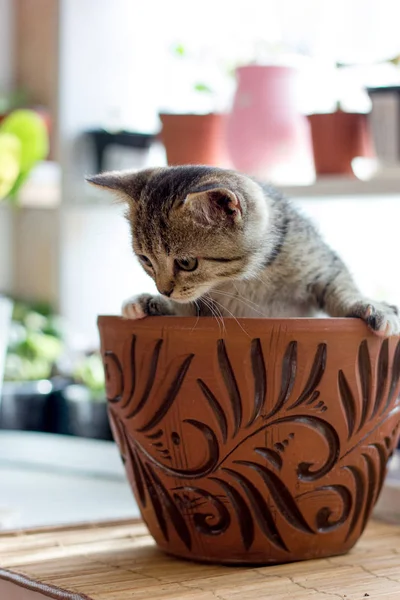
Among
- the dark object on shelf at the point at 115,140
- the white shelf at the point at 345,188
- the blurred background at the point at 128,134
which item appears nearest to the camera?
the white shelf at the point at 345,188

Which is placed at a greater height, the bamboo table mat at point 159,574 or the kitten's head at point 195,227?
the kitten's head at point 195,227

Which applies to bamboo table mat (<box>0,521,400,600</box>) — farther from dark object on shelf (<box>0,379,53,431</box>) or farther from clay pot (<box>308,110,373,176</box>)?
dark object on shelf (<box>0,379,53,431</box>)

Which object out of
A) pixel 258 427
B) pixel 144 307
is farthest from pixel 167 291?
pixel 258 427

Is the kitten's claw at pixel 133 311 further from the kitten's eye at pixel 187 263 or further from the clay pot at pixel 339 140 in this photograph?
the clay pot at pixel 339 140

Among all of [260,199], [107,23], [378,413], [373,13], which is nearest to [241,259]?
[260,199]

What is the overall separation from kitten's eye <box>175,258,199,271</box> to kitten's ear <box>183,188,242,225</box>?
0.15 feet

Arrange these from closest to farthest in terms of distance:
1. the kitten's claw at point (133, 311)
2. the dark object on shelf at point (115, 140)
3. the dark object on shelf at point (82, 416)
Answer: the kitten's claw at point (133, 311)
the dark object on shelf at point (82, 416)
the dark object on shelf at point (115, 140)

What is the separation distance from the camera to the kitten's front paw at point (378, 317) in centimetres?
84

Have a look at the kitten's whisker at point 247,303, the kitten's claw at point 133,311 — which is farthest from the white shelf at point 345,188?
the kitten's claw at point 133,311

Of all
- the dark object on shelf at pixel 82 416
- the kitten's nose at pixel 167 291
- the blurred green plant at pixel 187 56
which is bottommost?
the dark object on shelf at pixel 82 416

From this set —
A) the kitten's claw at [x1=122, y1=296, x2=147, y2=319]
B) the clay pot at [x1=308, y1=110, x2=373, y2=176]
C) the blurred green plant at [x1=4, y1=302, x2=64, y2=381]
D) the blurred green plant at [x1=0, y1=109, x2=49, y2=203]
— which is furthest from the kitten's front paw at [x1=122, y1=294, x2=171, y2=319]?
the blurred green plant at [x1=4, y1=302, x2=64, y2=381]

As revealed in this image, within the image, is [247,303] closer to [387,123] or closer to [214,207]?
[214,207]

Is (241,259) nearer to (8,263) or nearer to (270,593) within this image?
(270,593)

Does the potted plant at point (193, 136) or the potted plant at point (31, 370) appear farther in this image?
the potted plant at point (31, 370)
